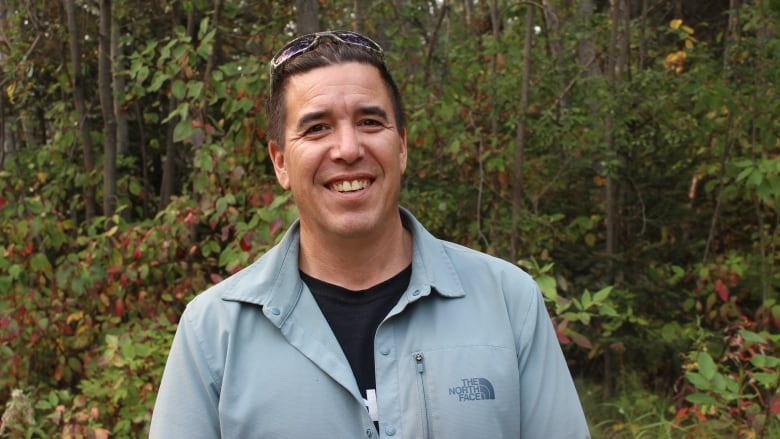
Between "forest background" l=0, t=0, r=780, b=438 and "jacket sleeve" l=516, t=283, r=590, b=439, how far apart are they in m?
2.42

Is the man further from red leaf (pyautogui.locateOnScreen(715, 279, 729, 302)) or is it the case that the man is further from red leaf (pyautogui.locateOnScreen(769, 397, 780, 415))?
red leaf (pyautogui.locateOnScreen(715, 279, 729, 302))

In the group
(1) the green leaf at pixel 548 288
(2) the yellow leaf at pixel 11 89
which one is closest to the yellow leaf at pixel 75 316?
(2) the yellow leaf at pixel 11 89

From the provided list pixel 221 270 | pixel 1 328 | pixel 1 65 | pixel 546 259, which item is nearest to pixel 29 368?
pixel 1 328

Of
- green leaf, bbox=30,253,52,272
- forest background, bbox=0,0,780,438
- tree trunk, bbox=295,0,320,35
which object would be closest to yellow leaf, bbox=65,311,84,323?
forest background, bbox=0,0,780,438

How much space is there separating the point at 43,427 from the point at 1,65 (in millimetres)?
2879

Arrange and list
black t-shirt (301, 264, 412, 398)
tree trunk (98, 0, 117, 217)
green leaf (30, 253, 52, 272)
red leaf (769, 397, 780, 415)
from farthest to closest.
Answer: tree trunk (98, 0, 117, 217) → green leaf (30, 253, 52, 272) → red leaf (769, 397, 780, 415) → black t-shirt (301, 264, 412, 398)

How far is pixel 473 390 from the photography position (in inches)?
72.9

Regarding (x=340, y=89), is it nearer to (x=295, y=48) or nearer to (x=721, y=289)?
(x=295, y=48)

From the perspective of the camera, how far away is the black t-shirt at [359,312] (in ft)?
6.35

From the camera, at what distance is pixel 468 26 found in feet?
28.7

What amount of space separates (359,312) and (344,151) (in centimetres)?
37

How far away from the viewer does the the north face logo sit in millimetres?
1843

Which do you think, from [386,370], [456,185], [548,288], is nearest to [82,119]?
[456,185]

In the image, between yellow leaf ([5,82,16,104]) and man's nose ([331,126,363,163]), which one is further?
yellow leaf ([5,82,16,104])
